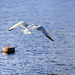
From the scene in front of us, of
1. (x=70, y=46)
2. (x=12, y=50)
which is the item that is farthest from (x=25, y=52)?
(x=70, y=46)

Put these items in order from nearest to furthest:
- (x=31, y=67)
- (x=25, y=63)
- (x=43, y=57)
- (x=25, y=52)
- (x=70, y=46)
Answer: (x=31, y=67)
(x=25, y=63)
(x=43, y=57)
(x=25, y=52)
(x=70, y=46)

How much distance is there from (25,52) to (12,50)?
242 centimetres

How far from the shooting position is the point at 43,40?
201 feet

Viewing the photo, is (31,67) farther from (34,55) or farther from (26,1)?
(26,1)

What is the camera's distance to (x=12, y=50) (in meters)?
46.5

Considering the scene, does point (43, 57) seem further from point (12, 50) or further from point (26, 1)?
point (26, 1)

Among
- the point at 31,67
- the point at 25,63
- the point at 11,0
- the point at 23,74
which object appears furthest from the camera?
the point at 11,0

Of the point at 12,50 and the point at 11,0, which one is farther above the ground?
the point at 11,0

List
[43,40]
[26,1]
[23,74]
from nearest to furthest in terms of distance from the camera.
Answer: [23,74] < [43,40] < [26,1]

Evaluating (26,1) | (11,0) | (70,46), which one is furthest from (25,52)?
(11,0)

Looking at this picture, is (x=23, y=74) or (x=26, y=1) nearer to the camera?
(x=23, y=74)

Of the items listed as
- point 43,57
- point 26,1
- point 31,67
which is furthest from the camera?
point 26,1

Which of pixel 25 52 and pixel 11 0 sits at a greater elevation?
pixel 11 0

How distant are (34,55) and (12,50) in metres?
3.57
